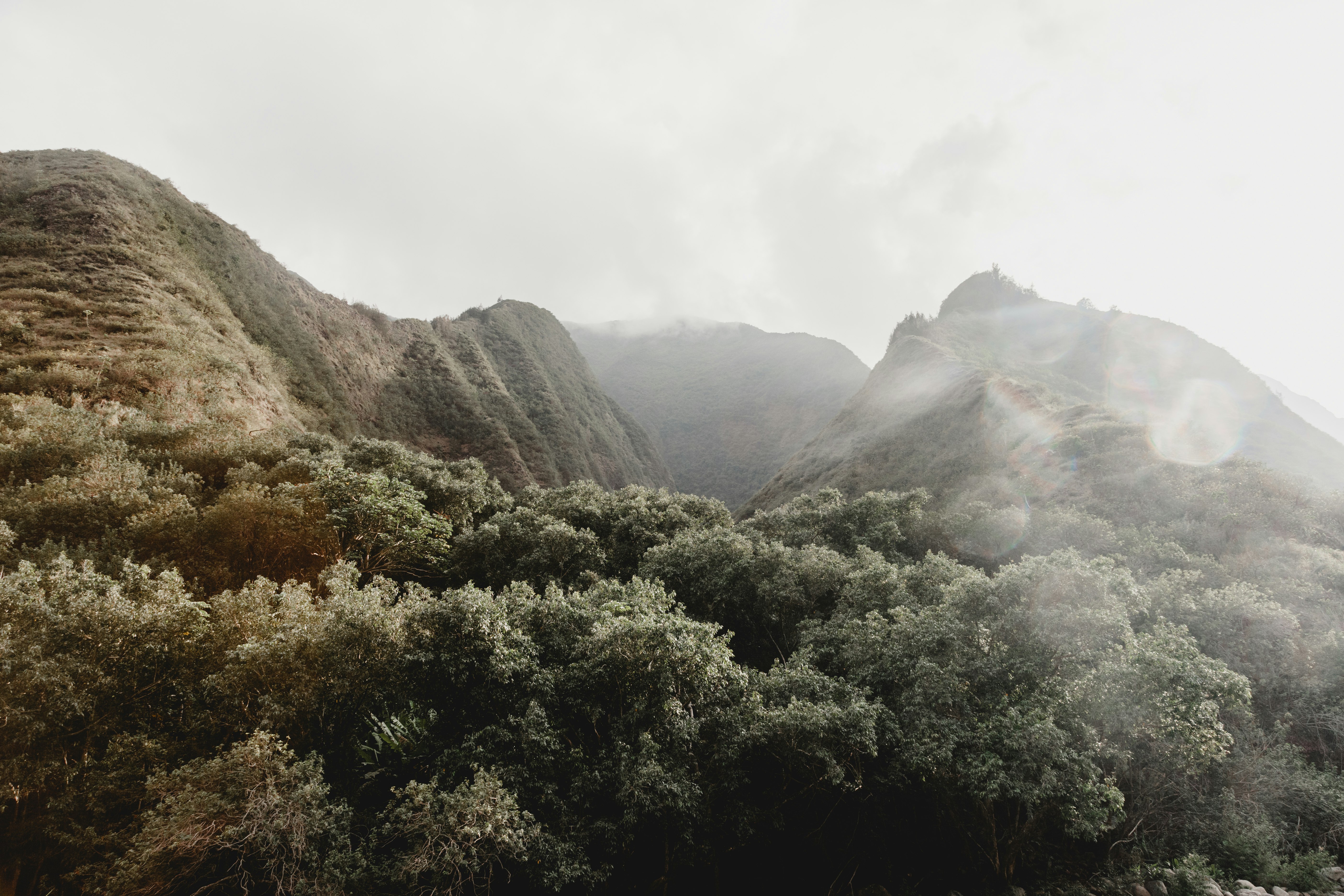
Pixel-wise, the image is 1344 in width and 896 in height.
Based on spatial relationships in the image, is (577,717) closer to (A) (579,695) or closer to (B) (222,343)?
(A) (579,695)

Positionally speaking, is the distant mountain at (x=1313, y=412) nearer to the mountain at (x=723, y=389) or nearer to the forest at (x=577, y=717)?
the mountain at (x=723, y=389)

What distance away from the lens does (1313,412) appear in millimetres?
134000

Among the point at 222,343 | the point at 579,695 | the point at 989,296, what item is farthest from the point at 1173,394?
the point at 222,343

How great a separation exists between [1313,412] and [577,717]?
214 m

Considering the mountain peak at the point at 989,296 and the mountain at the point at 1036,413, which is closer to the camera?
the mountain at the point at 1036,413

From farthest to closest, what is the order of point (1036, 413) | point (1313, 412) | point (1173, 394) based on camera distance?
point (1313, 412) < point (1173, 394) < point (1036, 413)

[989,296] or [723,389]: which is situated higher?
[989,296]

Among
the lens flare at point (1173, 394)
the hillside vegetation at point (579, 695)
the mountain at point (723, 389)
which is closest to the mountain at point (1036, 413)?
the lens flare at point (1173, 394)

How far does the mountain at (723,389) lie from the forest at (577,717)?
7902 cm

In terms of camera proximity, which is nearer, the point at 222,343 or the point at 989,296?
the point at 222,343

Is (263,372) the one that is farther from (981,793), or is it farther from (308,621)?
(981,793)

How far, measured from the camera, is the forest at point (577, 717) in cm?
804

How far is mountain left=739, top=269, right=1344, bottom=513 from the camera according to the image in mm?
40062

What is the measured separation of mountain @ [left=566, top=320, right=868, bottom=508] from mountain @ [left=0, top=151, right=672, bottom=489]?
30.6 metres
